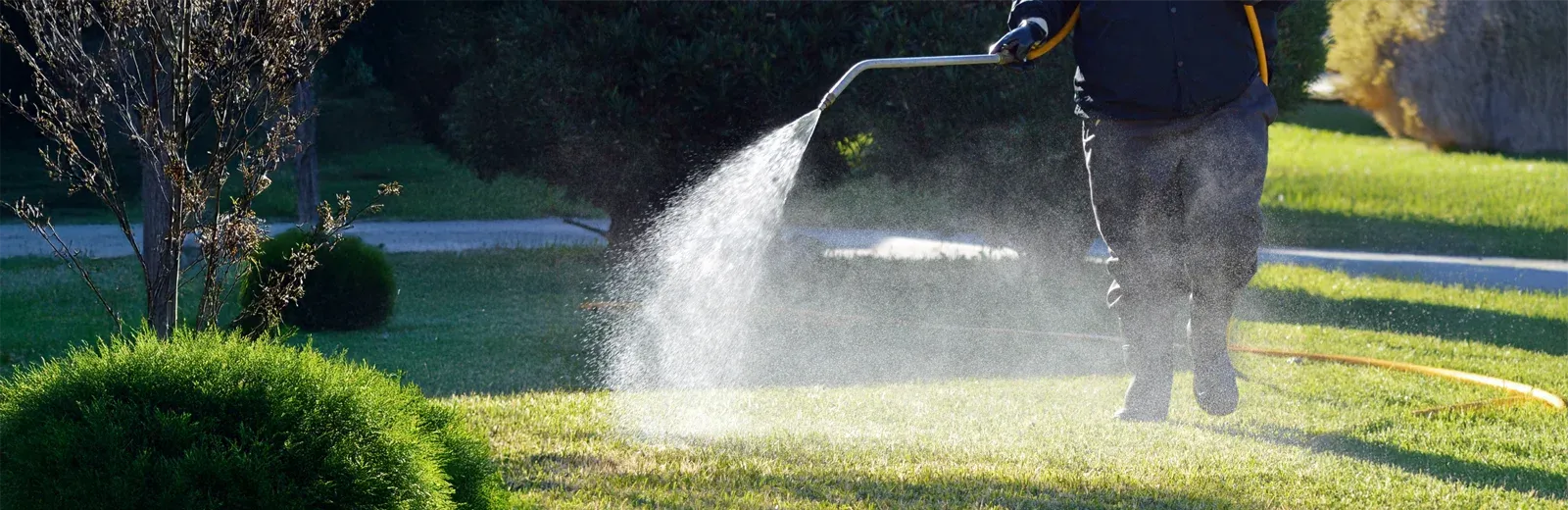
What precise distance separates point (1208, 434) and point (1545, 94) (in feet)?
64.9

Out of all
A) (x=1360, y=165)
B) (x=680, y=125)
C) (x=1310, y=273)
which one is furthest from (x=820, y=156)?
(x=1360, y=165)

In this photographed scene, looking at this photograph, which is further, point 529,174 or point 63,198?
point 63,198

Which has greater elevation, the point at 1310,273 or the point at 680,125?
the point at 680,125

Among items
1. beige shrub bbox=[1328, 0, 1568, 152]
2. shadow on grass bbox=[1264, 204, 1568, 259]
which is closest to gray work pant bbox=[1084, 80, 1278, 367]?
shadow on grass bbox=[1264, 204, 1568, 259]

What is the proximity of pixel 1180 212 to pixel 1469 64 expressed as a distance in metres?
18.9

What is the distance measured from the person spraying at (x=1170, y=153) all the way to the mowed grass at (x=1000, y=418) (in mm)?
348

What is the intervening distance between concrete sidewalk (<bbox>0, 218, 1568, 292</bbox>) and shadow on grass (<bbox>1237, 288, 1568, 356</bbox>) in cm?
172

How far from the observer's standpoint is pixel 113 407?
2518mm

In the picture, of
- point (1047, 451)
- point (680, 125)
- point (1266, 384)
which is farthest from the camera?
point (680, 125)

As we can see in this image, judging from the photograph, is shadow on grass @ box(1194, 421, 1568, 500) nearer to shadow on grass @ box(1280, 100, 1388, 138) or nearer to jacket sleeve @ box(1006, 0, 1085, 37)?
jacket sleeve @ box(1006, 0, 1085, 37)

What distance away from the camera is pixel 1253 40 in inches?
189

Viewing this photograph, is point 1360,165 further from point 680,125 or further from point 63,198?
point 63,198

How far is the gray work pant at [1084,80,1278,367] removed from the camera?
4738 millimetres

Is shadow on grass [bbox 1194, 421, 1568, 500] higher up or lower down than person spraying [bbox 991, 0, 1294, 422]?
lower down
